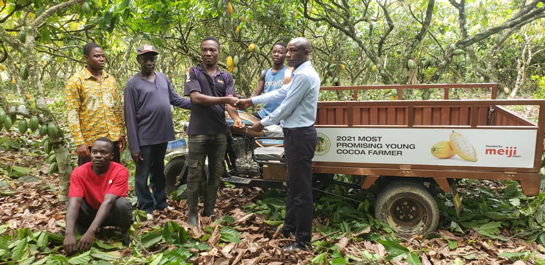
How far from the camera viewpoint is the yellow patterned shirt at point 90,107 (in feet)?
11.1

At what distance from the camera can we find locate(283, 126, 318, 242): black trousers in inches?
124

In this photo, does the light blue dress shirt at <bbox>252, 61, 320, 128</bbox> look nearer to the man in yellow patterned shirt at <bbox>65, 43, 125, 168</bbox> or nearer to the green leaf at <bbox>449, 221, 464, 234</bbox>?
the man in yellow patterned shirt at <bbox>65, 43, 125, 168</bbox>

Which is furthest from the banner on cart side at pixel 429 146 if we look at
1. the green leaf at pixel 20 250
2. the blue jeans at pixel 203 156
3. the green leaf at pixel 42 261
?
the green leaf at pixel 20 250

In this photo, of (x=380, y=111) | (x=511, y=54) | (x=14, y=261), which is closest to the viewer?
(x=14, y=261)

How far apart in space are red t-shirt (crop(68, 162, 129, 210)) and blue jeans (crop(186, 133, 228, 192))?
2.27 feet

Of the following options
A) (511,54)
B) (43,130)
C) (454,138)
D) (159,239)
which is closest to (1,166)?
(43,130)

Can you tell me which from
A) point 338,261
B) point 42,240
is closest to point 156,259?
point 42,240

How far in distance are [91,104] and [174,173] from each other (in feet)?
4.98

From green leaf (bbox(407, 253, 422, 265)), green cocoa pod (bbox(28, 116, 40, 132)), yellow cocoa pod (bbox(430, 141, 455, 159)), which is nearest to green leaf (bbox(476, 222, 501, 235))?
yellow cocoa pod (bbox(430, 141, 455, 159))

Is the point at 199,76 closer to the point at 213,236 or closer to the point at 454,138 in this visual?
the point at 213,236

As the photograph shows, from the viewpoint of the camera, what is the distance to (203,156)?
12.1 ft

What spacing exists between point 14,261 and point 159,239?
40.0 inches

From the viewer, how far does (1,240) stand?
114 inches

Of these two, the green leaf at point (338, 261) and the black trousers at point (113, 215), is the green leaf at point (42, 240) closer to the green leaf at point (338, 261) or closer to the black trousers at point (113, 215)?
the black trousers at point (113, 215)
